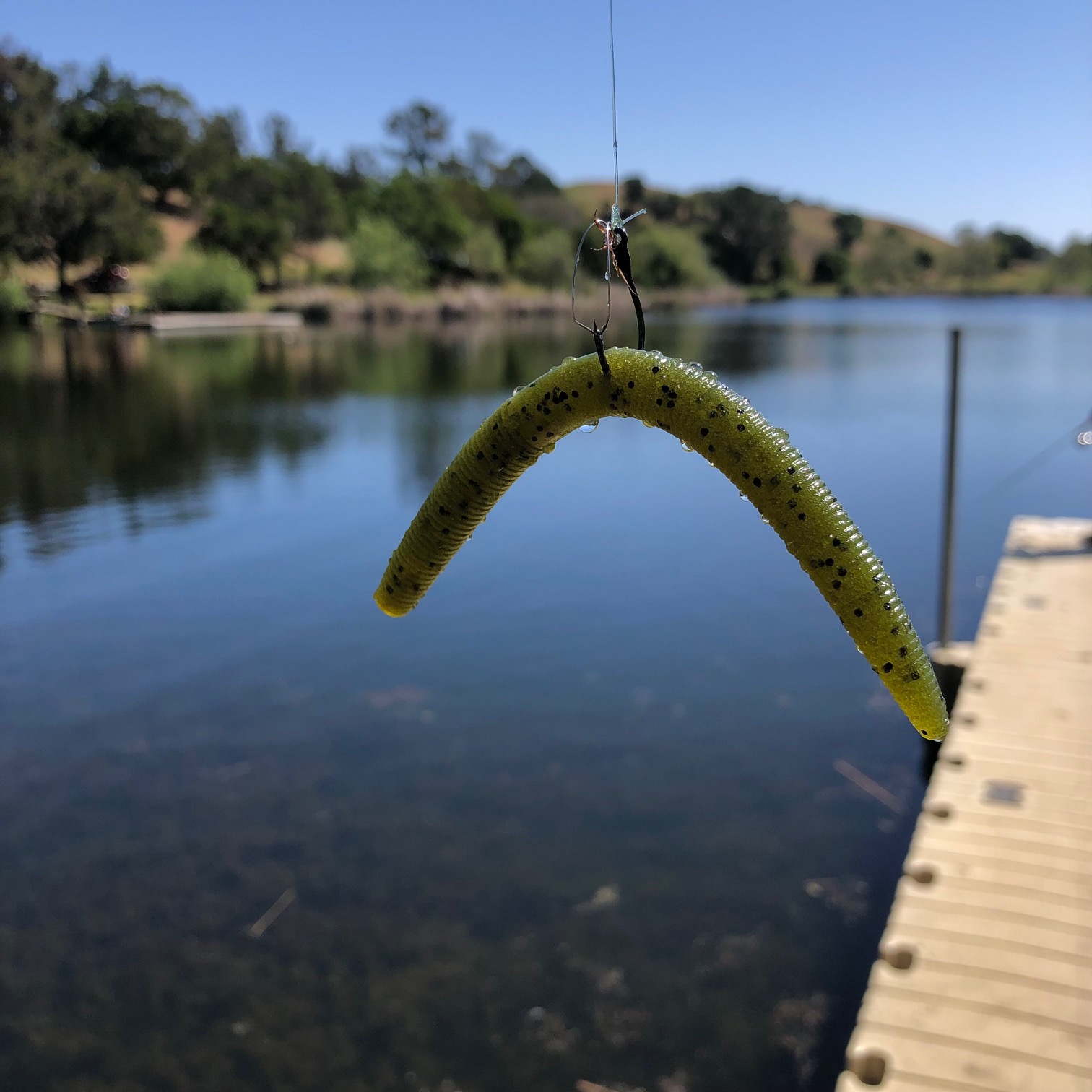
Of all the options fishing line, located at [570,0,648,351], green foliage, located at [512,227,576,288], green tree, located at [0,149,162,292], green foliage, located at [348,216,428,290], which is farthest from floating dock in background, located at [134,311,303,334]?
fishing line, located at [570,0,648,351]

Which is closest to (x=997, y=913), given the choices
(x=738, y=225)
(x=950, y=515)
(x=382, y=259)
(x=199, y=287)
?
(x=950, y=515)

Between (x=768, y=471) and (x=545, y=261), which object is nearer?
(x=768, y=471)

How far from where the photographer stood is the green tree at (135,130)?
414ft

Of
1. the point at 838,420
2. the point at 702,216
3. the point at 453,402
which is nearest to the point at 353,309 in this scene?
the point at 453,402

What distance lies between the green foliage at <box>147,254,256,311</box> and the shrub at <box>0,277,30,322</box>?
13.1 m

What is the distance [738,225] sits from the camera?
192 meters

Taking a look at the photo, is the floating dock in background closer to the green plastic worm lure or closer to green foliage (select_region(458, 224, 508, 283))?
green foliage (select_region(458, 224, 508, 283))

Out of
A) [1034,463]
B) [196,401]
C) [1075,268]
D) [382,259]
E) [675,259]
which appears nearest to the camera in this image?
[1034,463]

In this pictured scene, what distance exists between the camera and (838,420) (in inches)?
1505

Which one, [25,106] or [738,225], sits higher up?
[25,106]

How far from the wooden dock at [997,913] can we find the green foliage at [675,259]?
124981 millimetres

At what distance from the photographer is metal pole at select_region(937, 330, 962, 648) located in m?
15.2

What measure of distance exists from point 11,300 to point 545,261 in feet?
235

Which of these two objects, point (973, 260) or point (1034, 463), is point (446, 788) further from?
point (973, 260)
